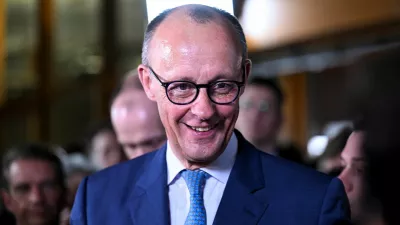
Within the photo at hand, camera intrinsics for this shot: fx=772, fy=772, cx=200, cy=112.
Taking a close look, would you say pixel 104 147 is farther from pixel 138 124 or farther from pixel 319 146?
pixel 319 146

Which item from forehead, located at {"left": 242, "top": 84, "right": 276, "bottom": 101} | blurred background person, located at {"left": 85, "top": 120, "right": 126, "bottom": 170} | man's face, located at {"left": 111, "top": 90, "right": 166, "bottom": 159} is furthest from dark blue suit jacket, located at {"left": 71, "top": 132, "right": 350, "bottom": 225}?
blurred background person, located at {"left": 85, "top": 120, "right": 126, "bottom": 170}

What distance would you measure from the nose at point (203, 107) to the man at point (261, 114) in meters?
0.91

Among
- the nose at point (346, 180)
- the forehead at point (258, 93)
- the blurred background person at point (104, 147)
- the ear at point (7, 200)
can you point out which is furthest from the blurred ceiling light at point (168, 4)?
the blurred background person at point (104, 147)

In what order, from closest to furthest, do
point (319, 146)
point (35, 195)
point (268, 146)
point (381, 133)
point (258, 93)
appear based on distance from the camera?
1. point (381, 133)
2. point (319, 146)
3. point (35, 195)
4. point (268, 146)
5. point (258, 93)

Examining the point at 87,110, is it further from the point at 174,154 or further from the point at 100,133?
the point at 174,154

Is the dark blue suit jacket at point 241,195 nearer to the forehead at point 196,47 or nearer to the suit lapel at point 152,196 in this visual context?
the suit lapel at point 152,196

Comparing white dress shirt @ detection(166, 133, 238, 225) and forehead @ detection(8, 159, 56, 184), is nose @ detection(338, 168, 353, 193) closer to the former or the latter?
white dress shirt @ detection(166, 133, 238, 225)

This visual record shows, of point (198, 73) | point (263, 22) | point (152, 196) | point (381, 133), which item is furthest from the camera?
point (263, 22)

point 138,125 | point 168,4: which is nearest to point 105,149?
point 138,125

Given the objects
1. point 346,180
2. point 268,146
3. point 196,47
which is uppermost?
point 196,47

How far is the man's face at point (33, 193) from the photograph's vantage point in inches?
90.4

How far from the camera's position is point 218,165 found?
1520 millimetres

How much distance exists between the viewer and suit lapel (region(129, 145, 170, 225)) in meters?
1.47

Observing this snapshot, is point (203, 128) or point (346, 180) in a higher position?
point (203, 128)
